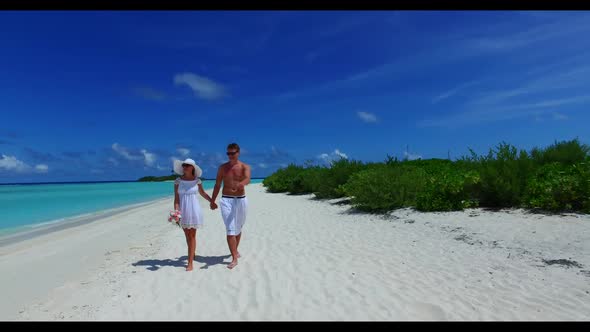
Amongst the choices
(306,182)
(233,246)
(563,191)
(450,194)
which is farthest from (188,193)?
(306,182)

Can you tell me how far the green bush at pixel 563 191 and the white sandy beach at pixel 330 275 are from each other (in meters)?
0.58

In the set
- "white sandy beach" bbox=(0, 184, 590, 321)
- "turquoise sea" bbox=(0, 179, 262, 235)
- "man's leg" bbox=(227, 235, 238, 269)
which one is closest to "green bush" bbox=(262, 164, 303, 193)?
"turquoise sea" bbox=(0, 179, 262, 235)

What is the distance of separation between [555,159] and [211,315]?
43.1ft

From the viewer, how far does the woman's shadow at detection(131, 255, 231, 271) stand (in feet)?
20.1

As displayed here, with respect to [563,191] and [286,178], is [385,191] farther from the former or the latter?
[286,178]

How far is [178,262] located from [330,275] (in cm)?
276

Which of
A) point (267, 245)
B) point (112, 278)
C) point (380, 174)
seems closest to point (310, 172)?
point (380, 174)

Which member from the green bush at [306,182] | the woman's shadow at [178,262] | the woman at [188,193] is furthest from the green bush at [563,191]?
the green bush at [306,182]

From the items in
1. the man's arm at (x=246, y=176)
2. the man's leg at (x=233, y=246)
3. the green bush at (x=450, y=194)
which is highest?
the man's arm at (x=246, y=176)

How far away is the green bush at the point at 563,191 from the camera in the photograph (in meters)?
8.78

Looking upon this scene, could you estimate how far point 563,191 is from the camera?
8.89m

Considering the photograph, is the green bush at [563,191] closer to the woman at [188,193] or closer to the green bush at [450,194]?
the green bush at [450,194]

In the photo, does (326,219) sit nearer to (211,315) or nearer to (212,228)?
(212,228)

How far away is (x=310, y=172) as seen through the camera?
73.0ft
